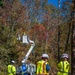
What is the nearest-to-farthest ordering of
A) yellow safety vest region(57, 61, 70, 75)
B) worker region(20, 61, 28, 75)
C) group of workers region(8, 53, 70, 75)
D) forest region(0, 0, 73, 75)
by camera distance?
group of workers region(8, 53, 70, 75) < yellow safety vest region(57, 61, 70, 75) < worker region(20, 61, 28, 75) < forest region(0, 0, 73, 75)

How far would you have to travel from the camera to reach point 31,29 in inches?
2361

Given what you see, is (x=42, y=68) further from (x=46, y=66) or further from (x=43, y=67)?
(x=46, y=66)

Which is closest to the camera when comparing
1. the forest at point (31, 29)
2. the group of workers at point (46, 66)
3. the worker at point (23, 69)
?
the group of workers at point (46, 66)

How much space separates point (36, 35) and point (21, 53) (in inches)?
367

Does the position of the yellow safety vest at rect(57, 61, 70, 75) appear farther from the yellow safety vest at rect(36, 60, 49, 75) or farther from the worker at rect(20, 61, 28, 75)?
the worker at rect(20, 61, 28, 75)

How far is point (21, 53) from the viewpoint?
174 feet

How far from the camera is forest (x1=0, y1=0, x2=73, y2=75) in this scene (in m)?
43.3

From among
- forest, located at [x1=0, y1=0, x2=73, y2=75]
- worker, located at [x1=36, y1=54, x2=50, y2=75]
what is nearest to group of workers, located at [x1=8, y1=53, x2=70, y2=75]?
worker, located at [x1=36, y1=54, x2=50, y2=75]

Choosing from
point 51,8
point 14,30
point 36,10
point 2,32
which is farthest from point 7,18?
point 51,8

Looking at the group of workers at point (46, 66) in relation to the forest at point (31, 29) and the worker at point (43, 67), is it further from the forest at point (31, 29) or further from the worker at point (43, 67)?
the forest at point (31, 29)

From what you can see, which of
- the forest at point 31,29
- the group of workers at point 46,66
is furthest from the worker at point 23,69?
the forest at point 31,29

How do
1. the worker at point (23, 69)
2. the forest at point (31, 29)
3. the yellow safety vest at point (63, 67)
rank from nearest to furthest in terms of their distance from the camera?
the yellow safety vest at point (63, 67), the worker at point (23, 69), the forest at point (31, 29)

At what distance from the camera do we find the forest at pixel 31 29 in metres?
43.3

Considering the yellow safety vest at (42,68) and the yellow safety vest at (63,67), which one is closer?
the yellow safety vest at (42,68)
